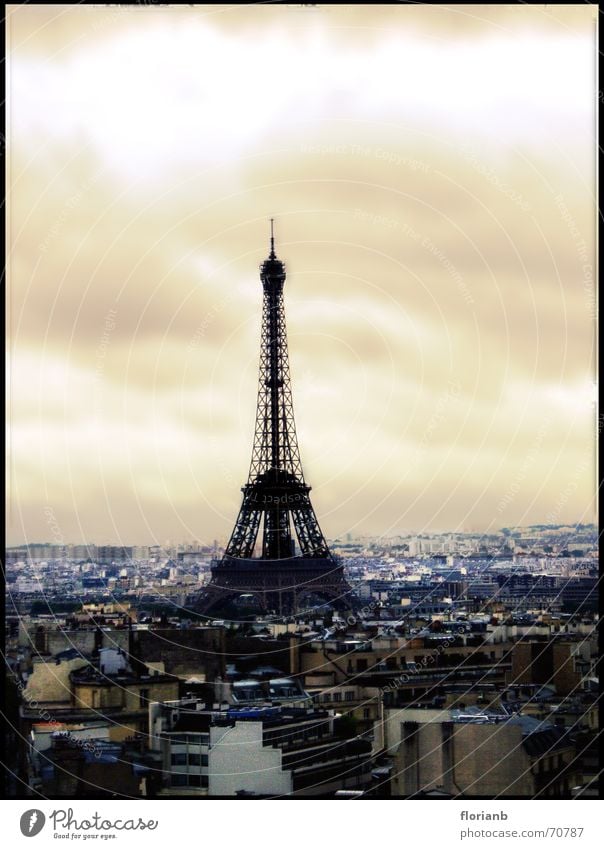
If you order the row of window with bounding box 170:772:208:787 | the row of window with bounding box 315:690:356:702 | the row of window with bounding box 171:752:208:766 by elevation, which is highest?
the row of window with bounding box 315:690:356:702

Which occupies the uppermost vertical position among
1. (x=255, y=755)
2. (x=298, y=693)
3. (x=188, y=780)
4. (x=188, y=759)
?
(x=298, y=693)

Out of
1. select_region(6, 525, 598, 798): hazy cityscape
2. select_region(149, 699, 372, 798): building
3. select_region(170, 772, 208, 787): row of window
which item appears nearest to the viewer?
select_region(149, 699, 372, 798): building

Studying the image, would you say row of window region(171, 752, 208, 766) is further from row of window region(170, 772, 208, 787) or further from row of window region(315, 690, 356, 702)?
row of window region(315, 690, 356, 702)

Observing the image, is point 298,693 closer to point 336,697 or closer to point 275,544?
point 336,697

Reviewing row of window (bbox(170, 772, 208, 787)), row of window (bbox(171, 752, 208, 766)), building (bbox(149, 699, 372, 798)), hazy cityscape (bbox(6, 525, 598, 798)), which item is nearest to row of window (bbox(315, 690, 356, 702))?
hazy cityscape (bbox(6, 525, 598, 798))

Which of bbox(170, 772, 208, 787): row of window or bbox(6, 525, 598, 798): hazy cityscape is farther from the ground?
bbox(6, 525, 598, 798): hazy cityscape

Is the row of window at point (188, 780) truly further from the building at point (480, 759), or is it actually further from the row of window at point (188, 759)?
the building at point (480, 759)

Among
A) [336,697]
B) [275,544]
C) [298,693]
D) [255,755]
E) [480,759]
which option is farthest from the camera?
[275,544]

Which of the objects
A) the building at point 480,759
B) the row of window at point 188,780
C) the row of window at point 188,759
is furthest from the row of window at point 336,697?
the row of window at point 188,780

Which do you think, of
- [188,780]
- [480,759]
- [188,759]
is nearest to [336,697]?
[188,759]
